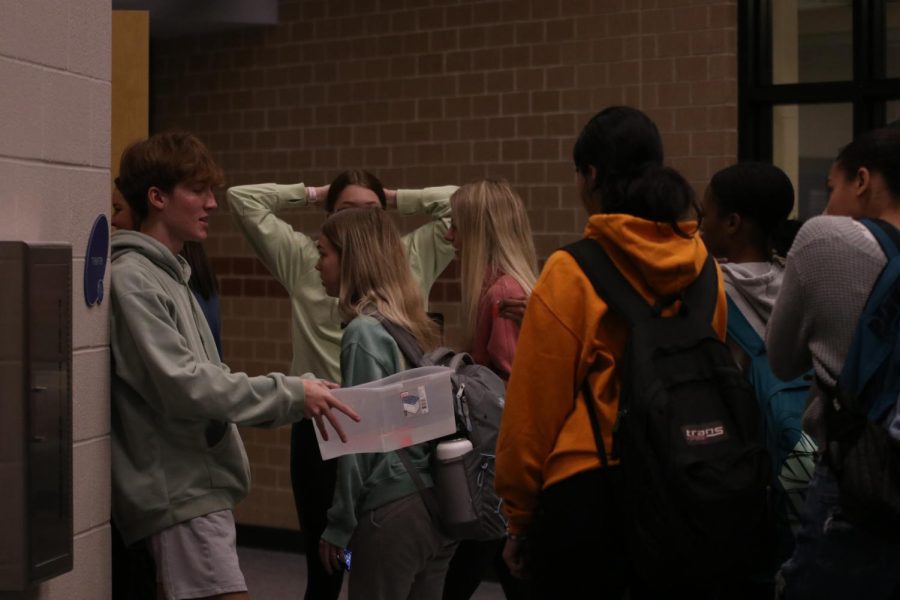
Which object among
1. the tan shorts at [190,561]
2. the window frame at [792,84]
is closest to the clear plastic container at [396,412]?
the tan shorts at [190,561]

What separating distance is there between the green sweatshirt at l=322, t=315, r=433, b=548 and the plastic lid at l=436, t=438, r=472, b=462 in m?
0.10

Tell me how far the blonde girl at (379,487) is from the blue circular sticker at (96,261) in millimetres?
892

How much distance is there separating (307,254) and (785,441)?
93.7 inches

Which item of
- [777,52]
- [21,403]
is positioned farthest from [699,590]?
[777,52]

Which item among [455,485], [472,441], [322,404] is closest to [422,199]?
[472,441]

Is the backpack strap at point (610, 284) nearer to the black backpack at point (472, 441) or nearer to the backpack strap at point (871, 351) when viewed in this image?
the backpack strap at point (871, 351)

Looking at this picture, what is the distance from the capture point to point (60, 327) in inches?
112

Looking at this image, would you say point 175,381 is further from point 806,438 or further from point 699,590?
point 806,438

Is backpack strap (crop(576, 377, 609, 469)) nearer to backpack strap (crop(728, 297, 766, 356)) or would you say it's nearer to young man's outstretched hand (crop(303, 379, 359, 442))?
young man's outstretched hand (crop(303, 379, 359, 442))

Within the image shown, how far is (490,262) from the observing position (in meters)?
4.57

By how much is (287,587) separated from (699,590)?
424cm

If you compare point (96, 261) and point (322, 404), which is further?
point (322, 404)

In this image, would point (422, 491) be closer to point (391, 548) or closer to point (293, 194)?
point (391, 548)

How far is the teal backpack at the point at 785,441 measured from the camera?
3.36 m
